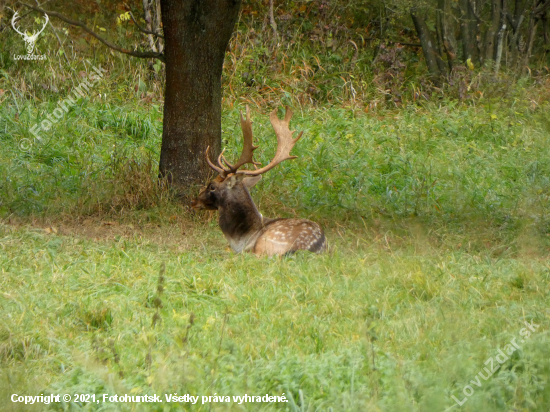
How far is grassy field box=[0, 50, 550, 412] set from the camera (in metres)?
3.94

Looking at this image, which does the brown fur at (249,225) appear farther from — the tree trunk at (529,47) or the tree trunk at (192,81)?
the tree trunk at (529,47)

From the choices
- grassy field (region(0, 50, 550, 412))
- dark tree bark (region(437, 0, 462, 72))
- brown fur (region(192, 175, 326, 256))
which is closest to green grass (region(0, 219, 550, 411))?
grassy field (region(0, 50, 550, 412))

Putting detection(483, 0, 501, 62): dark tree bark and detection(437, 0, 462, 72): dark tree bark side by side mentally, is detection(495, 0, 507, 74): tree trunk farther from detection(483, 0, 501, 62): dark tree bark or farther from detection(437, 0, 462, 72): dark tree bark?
detection(437, 0, 462, 72): dark tree bark

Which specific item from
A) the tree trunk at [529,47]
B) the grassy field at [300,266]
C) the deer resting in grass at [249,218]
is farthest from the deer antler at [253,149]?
the tree trunk at [529,47]

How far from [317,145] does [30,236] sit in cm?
509

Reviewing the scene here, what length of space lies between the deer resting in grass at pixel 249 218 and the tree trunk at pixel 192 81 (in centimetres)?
102

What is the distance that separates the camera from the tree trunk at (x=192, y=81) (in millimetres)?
8844

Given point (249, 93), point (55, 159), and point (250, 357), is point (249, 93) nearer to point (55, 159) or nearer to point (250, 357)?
point (55, 159)

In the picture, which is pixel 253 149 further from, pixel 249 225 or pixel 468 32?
pixel 468 32

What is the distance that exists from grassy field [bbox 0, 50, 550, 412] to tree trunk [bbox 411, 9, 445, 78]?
177 cm

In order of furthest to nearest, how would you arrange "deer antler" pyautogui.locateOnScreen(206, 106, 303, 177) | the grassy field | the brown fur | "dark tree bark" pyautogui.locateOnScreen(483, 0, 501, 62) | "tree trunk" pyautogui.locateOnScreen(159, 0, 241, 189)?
"dark tree bark" pyautogui.locateOnScreen(483, 0, 501, 62), "tree trunk" pyautogui.locateOnScreen(159, 0, 241, 189), "deer antler" pyautogui.locateOnScreen(206, 106, 303, 177), the brown fur, the grassy field

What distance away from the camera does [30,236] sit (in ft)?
25.3

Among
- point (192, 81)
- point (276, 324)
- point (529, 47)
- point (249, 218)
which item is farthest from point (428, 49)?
point (276, 324)

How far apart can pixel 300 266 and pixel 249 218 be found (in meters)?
1.42
